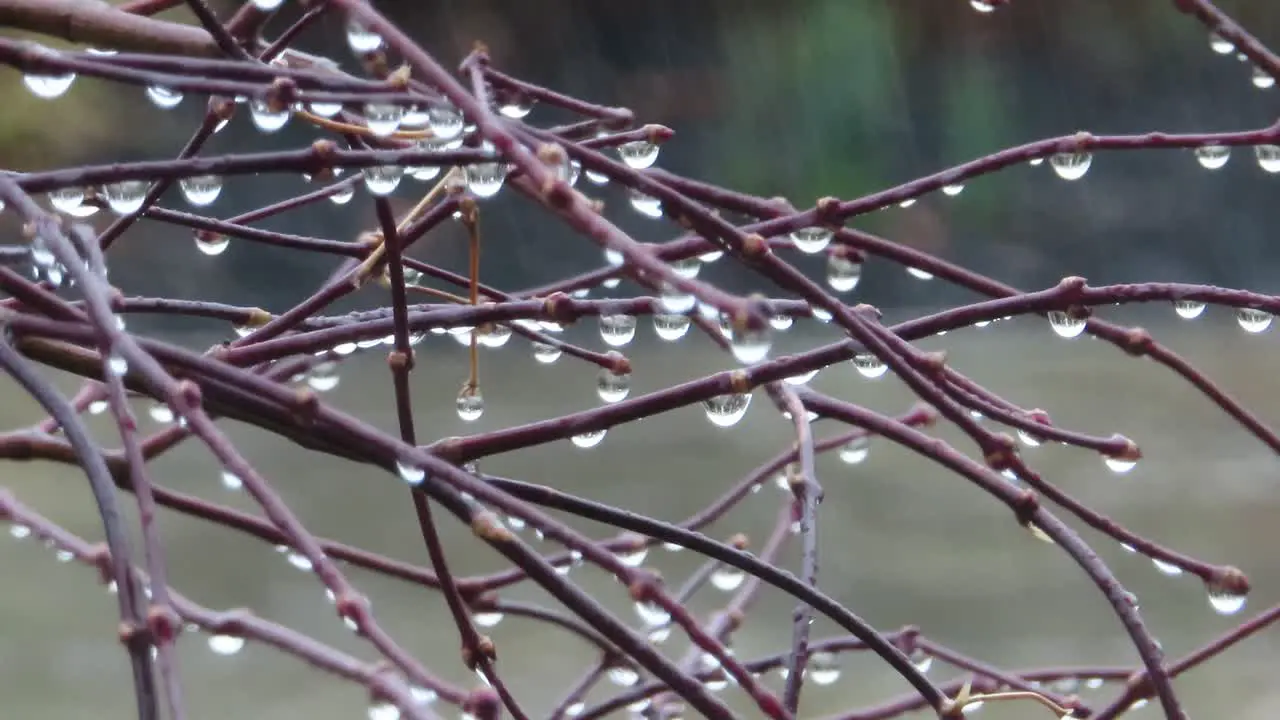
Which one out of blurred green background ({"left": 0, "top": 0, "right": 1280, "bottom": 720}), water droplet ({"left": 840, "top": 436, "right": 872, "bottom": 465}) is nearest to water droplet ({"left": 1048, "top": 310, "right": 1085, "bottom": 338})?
water droplet ({"left": 840, "top": 436, "right": 872, "bottom": 465})

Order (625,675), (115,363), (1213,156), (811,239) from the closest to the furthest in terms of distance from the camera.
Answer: (115,363), (811,239), (1213,156), (625,675)

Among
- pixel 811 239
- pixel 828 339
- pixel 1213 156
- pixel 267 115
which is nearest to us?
pixel 267 115

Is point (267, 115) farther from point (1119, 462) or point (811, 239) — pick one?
point (1119, 462)

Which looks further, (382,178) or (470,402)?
(470,402)

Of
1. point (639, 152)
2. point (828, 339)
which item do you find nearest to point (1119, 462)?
point (639, 152)

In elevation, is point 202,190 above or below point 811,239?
above

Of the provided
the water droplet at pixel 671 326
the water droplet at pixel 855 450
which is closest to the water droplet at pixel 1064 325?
the water droplet at pixel 671 326
